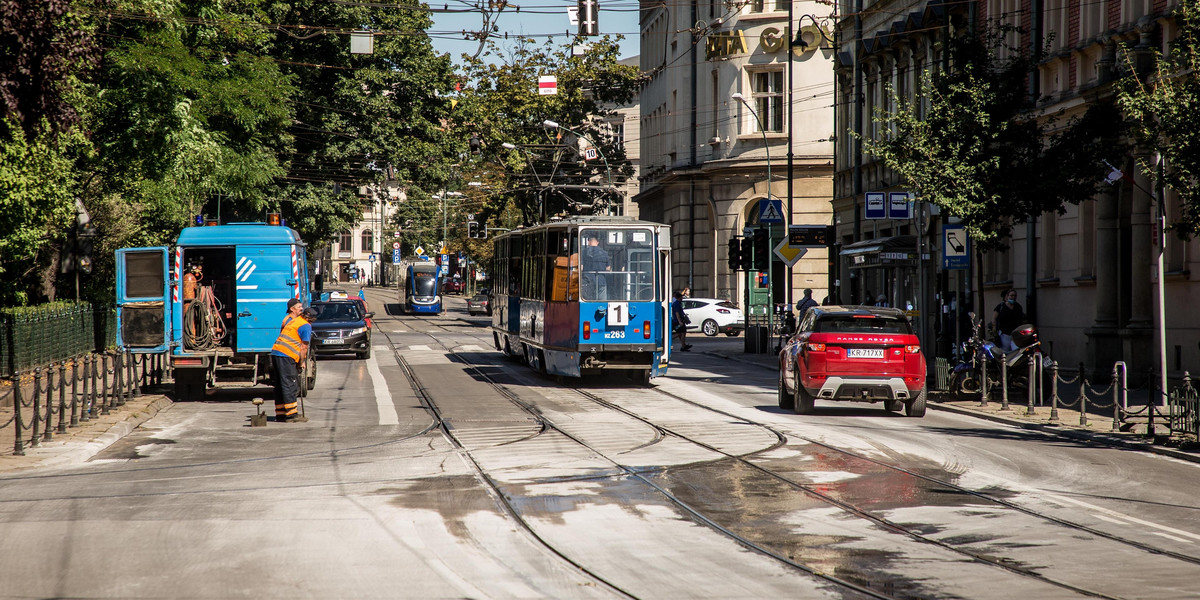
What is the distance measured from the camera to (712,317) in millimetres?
53094

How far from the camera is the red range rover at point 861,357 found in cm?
1867

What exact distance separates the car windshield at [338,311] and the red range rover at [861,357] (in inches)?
767

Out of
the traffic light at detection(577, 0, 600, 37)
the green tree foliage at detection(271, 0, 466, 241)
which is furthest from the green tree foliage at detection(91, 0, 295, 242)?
the green tree foliage at detection(271, 0, 466, 241)

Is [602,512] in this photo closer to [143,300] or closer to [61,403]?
[61,403]

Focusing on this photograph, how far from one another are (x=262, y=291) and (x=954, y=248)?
12501 mm

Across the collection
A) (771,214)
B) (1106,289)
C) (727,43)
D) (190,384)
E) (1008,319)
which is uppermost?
(727,43)

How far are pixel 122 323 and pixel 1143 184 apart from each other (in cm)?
1911

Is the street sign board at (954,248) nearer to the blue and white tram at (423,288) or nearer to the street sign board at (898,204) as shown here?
the street sign board at (898,204)

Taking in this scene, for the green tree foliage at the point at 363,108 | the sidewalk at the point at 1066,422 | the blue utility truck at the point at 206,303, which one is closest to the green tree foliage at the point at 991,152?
the sidewalk at the point at 1066,422

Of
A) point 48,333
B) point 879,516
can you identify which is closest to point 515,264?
point 48,333

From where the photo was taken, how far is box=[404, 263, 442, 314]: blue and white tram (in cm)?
7594

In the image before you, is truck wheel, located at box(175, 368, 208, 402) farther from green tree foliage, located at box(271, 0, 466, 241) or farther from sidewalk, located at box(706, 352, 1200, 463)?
green tree foliage, located at box(271, 0, 466, 241)

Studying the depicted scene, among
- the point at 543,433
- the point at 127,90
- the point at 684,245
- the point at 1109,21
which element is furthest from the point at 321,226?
the point at 543,433

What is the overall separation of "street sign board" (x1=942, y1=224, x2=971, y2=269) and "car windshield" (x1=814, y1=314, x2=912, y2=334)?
526 cm
